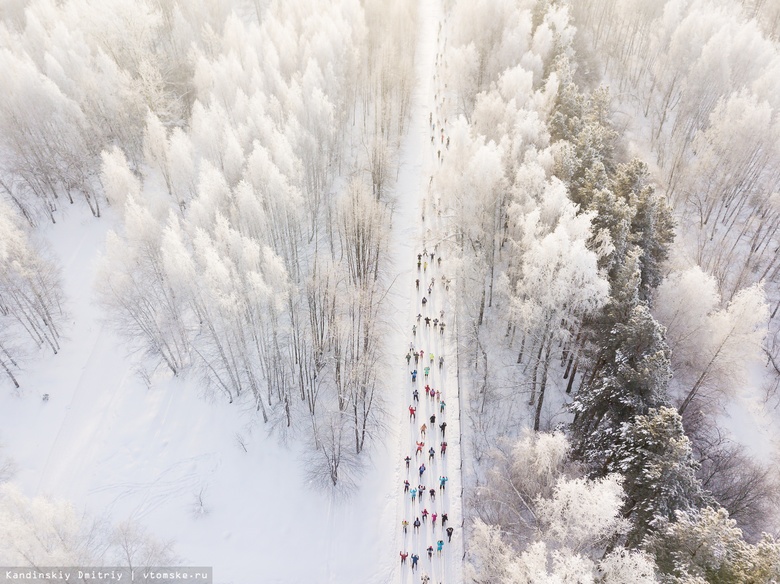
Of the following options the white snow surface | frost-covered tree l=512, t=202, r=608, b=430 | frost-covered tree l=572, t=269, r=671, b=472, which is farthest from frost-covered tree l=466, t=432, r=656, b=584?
frost-covered tree l=512, t=202, r=608, b=430

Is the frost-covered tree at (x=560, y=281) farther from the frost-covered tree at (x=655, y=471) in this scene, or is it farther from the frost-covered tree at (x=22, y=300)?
the frost-covered tree at (x=22, y=300)

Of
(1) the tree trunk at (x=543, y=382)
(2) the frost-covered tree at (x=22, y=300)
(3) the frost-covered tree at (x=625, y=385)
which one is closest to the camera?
(3) the frost-covered tree at (x=625, y=385)

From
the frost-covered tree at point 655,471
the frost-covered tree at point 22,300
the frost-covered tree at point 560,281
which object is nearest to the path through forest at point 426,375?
the frost-covered tree at point 560,281

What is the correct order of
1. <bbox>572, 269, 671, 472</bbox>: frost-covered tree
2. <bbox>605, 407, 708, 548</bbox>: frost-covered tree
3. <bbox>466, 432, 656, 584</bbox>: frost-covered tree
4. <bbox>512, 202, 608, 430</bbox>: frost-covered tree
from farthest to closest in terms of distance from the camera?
1. <bbox>512, 202, 608, 430</bbox>: frost-covered tree
2. <bbox>572, 269, 671, 472</bbox>: frost-covered tree
3. <bbox>605, 407, 708, 548</bbox>: frost-covered tree
4. <bbox>466, 432, 656, 584</bbox>: frost-covered tree

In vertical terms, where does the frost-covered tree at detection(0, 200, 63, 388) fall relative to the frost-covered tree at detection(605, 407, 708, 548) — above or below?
above

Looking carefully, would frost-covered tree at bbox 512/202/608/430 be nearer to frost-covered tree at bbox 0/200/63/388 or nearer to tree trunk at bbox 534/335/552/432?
tree trunk at bbox 534/335/552/432

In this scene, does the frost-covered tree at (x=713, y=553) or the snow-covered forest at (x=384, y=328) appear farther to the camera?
the snow-covered forest at (x=384, y=328)
